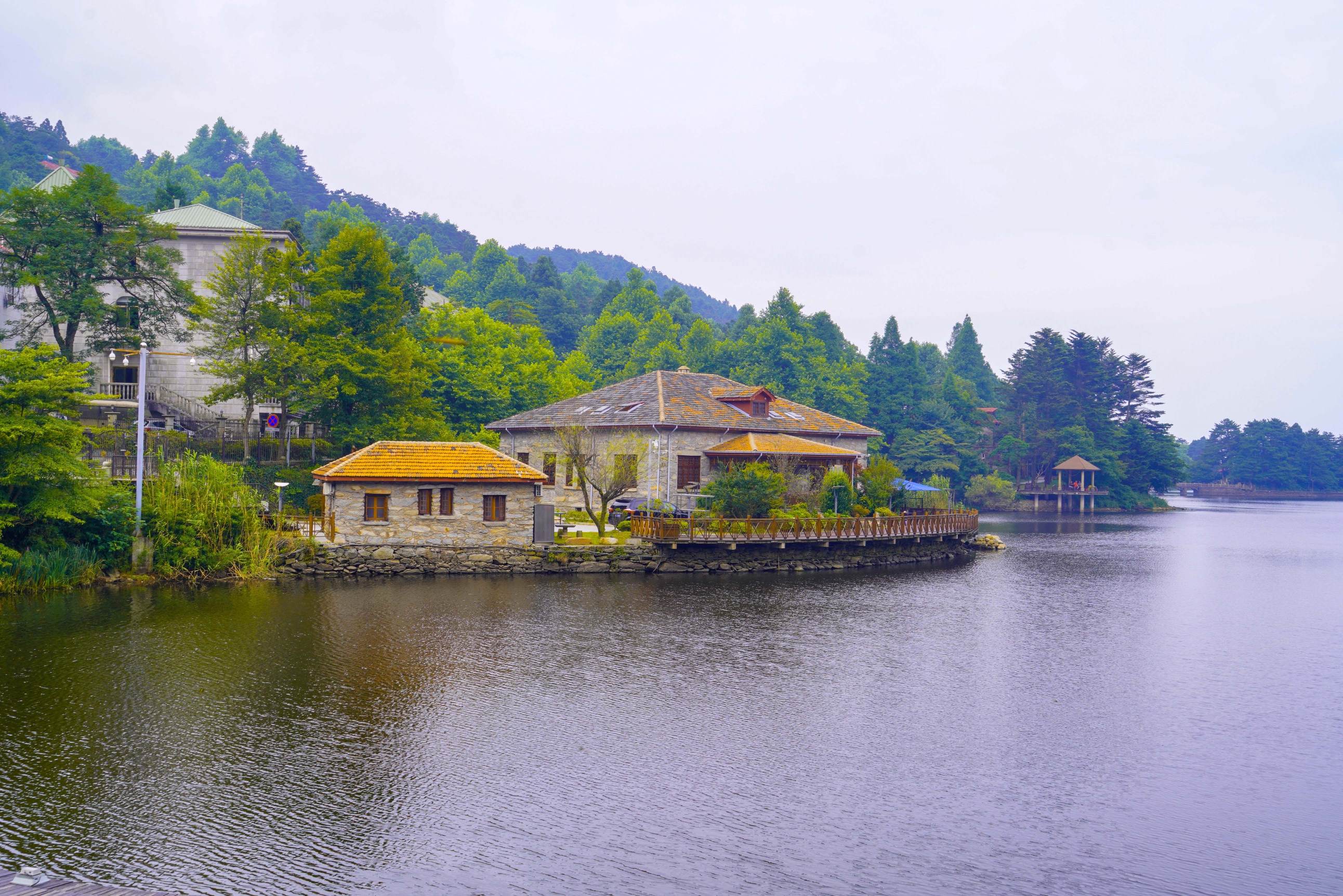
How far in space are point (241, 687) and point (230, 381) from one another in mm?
31884

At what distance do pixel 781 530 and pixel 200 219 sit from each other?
37.1 metres

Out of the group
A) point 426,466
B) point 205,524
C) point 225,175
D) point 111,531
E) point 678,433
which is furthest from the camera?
point 225,175

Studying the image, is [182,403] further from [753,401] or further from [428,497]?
[753,401]

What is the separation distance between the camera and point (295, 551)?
32781mm

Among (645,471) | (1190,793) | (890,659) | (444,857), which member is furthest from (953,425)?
(444,857)

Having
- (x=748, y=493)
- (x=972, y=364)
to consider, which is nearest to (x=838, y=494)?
(x=748, y=493)

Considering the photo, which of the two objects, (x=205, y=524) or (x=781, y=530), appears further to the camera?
(x=781, y=530)

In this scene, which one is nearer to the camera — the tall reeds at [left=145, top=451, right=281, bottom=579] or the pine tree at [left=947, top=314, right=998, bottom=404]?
the tall reeds at [left=145, top=451, right=281, bottom=579]

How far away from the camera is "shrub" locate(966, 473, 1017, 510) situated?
95.4 m

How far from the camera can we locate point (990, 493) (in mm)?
96375

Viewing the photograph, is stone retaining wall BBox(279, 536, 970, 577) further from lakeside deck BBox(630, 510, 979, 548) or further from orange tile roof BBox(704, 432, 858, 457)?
orange tile roof BBox(704, 432, 858, 457)

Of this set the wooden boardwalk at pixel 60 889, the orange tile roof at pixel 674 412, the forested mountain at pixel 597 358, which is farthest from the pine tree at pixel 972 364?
the wooden boardwalk at pixel 60 889

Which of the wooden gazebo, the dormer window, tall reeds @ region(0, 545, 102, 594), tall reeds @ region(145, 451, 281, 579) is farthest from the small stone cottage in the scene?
the wooden gazebo

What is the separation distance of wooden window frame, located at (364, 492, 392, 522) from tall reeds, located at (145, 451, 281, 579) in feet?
10.5
